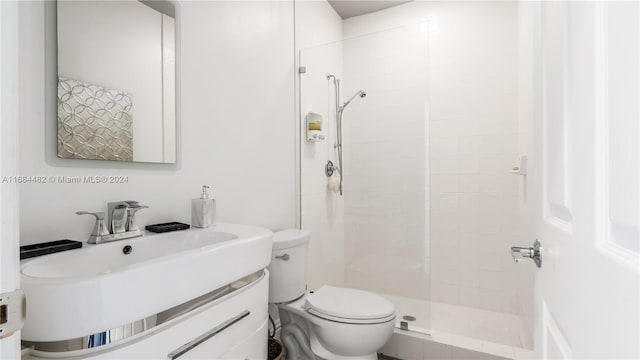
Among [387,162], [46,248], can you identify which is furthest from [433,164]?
[46,248]

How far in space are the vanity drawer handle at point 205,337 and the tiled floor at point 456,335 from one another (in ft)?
4.37

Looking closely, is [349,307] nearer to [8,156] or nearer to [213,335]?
[213,335]

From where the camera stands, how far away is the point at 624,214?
1.07 ft

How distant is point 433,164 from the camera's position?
257 cm

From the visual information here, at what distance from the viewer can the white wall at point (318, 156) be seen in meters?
2.31

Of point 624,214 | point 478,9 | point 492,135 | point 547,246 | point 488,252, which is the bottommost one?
point 488,252

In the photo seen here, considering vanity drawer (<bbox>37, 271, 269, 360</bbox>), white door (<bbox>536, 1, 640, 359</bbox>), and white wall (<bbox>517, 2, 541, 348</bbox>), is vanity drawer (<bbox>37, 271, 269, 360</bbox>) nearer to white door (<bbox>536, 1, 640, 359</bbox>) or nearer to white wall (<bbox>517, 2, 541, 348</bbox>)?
white door (<bbox>536, 1, 640, 359</bbox>)

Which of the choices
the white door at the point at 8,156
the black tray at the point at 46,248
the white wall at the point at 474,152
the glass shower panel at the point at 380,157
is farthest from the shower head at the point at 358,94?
the white door at the point at 8,156

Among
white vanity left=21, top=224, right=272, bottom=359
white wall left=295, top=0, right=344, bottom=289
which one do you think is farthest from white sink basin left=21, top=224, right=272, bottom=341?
white wall left=295, top=0, right=344, bottom=289

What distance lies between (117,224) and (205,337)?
0.51 metres

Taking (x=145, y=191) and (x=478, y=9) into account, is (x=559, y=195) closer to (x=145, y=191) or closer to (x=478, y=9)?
(x=145, y=191)

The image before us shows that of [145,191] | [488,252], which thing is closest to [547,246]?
[145,191]

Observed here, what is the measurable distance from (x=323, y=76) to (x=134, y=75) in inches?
59.4

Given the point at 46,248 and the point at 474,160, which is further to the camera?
the point at 474,160
